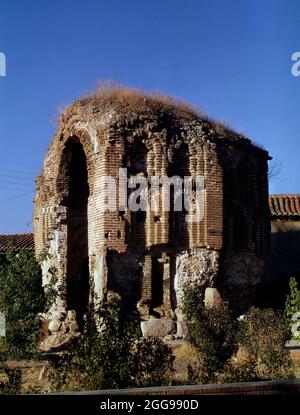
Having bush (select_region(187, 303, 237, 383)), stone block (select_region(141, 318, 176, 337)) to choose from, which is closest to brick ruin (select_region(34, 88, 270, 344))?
stone block (select_region(141, 318, 176, 337))

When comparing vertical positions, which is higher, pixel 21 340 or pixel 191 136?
pixel 191 136

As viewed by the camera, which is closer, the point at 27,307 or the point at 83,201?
the point at 27,307

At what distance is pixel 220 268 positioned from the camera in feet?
59.8

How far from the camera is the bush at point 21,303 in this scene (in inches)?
599

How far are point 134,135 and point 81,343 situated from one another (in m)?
8.34

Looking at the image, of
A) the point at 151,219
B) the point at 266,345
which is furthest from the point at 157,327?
the point at 266,345

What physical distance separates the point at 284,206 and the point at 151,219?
12.9 meters

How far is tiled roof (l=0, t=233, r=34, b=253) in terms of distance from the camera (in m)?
27.5

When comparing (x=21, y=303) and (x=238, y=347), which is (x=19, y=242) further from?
(x=238, y=347)

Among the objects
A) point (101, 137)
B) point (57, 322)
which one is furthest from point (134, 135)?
point (57, 322)

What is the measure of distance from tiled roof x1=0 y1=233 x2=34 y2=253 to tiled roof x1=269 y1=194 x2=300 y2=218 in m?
9.47

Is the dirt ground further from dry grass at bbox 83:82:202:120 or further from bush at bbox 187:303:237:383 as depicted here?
dry grass at bbox 83:82:202:120

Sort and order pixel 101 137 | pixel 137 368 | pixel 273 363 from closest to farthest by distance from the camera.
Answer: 1. pixel 137 368
2. pixel 273 363
3. pixel 101 137

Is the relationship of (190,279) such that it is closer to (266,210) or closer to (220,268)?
(220,268)
